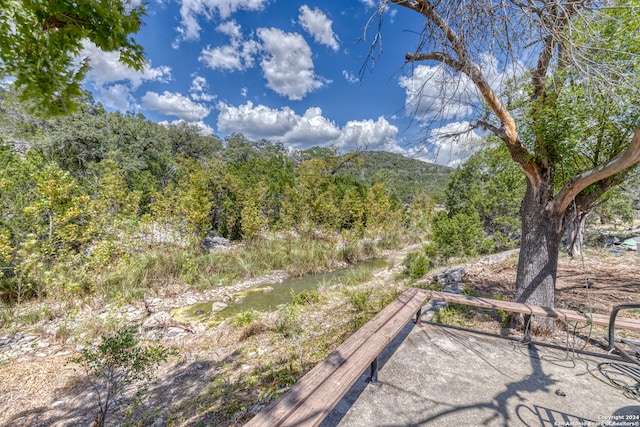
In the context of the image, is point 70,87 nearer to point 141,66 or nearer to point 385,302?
point 141,66

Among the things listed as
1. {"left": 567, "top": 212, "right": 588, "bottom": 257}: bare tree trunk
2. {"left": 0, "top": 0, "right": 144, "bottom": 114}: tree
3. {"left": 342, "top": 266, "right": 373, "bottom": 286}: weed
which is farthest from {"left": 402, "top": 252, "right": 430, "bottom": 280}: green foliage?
{"left": 0, "top": 0, "right": 144, "bottom": 114}: tree

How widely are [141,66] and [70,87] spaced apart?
1.18 ft

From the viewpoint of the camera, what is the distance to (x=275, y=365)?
3.04 m

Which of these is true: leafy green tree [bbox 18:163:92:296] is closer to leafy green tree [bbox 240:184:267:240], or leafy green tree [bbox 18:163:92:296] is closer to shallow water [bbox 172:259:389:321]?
shallow water [bbox 172:259:389:321]

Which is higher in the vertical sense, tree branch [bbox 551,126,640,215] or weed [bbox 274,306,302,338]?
tree branch [bbox 551,126,640,215]

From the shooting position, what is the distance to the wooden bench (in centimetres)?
122

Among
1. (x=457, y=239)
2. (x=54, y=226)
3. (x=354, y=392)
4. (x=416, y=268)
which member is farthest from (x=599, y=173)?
(x=54, y=226)

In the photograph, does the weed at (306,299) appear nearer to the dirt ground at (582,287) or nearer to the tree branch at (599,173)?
the dirt ground at (582,287)

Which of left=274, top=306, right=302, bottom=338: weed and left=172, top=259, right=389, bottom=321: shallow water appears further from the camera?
left=172, top=259, right=389, bottom=321: shallow water

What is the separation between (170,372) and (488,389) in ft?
12.1

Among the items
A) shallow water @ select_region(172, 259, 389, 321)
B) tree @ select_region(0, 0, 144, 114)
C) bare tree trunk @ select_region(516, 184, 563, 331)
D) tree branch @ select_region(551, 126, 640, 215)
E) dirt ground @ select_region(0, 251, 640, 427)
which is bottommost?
shallow water @ select_region(172, 259, 389, 321)

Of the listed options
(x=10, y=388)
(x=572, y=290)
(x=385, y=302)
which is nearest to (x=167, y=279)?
(x=10, y=388)

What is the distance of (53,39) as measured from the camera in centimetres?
117

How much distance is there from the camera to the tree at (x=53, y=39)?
108cm
